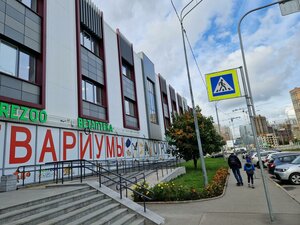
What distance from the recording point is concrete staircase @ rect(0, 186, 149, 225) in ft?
16.9

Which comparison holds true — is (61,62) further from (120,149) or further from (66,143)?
(120,149)

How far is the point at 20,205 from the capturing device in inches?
215

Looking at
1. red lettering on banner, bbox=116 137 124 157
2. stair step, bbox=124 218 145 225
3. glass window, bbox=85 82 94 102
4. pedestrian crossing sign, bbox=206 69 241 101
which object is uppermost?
glass window, bbox=85 82 94 102

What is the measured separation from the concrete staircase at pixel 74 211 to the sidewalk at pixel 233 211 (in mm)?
1439

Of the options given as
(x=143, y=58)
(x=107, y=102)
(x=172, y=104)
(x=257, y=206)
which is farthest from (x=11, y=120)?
(x=172, y=104)

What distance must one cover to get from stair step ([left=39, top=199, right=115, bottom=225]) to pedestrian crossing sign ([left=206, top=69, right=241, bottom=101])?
188 inches

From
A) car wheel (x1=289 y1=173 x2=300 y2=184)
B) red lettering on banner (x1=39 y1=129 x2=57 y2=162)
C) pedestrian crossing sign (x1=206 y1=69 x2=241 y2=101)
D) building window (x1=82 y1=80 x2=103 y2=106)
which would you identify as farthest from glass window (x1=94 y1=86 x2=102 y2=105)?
car wheel (x1=289 y1=173 x2=300 y2=184)

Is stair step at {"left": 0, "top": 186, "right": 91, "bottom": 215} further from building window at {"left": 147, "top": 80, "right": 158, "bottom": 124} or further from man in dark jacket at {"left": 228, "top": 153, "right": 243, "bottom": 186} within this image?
building window at {"left": 147, "top": 80, "right": 158, "bottom": 124}

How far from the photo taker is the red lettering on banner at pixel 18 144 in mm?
10969

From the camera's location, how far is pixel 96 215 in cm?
612

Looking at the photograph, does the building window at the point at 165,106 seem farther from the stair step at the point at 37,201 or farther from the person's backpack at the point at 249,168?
the stair step at the point at 37,201

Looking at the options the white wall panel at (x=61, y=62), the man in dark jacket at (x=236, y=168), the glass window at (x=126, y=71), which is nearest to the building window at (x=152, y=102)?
the glass window at (x=126, y=71)

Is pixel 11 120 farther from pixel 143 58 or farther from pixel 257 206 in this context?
pixel 143 58

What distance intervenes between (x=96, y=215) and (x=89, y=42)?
1682cm
